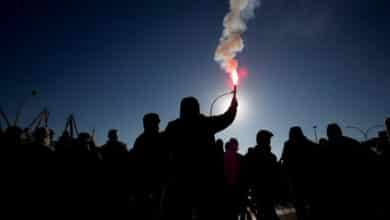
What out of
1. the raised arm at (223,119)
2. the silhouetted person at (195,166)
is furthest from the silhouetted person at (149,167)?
the raised arm at (223,119)

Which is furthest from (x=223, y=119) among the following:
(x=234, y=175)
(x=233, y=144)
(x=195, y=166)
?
(x=233, y=144)

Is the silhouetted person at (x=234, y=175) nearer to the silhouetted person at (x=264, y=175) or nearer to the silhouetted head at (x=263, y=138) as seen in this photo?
the silhouetted person at (x=264, y=175)

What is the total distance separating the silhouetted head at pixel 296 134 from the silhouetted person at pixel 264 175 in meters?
0.59

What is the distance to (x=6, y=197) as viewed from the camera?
11.6 feet

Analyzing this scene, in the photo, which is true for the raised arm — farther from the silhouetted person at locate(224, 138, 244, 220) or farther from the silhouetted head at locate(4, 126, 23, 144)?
the silhouetted head at locate(4, 126, 23, 144)

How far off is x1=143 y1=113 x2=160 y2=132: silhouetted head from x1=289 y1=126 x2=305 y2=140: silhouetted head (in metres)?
3.50

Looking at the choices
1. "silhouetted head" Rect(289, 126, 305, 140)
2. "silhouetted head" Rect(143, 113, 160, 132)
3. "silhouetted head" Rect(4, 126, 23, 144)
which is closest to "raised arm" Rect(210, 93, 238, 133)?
"silhouetted head" Rect(143, 113, 160, 132)

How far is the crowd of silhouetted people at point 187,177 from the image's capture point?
113 inches

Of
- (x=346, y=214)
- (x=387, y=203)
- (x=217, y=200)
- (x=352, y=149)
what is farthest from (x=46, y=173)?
(x=387, y=203)

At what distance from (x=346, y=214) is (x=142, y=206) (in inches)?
149

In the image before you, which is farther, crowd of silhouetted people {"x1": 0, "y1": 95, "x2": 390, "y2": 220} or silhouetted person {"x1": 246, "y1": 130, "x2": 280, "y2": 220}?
silhouetted person {"x1": 246, "y1": 130, "x2": 280, "y2": 220}

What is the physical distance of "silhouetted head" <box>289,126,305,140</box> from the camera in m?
5.65

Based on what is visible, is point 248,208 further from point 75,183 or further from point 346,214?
point 75,183

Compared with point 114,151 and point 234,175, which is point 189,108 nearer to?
point 114,151
